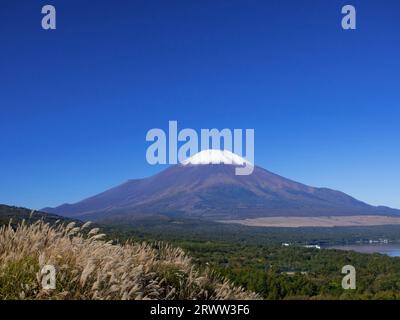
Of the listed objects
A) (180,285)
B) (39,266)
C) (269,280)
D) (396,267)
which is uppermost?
(39,266)

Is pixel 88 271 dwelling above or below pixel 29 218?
below

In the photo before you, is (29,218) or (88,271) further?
(29,218)

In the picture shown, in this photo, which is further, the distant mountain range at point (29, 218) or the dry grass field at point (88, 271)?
the distant mountain range at point (29, 218)

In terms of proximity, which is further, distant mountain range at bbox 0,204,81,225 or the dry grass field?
distant mountain range at bbox 0,204,81,225
